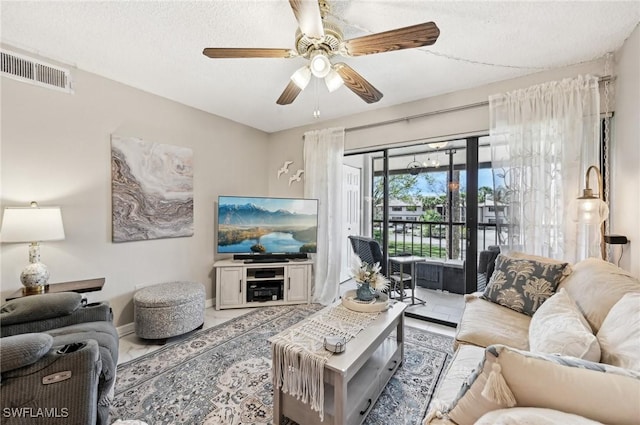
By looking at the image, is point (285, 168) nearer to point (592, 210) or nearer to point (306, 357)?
point (306, 357)

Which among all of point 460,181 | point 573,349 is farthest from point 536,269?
point 460,181

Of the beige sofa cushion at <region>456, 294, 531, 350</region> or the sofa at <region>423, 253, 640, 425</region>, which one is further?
the beige sofa cushion at <region>456, 294, 531, 350</region>

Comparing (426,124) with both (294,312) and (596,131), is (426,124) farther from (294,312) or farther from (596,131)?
(294,312)

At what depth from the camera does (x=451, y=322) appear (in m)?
2.87

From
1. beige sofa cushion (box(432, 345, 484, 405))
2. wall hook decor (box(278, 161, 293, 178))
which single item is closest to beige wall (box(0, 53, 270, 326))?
wall hook decor (box(278, 161, 293, 178))

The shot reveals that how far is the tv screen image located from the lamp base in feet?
5.19

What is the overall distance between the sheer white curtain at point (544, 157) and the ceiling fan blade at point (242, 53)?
80.1 inches

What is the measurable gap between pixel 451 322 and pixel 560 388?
2.41 m

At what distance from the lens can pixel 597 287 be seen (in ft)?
4.94

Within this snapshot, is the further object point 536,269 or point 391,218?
point 391,218

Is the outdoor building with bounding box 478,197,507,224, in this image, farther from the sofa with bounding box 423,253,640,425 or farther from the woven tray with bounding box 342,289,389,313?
the woven tray with bounding box 342,289,389,313

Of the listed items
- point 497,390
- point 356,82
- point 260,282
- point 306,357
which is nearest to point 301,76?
point 356,82

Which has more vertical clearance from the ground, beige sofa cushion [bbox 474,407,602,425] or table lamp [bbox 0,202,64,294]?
table lamp [bbox 0,202,64,294]

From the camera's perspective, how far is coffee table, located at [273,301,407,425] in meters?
1.33
